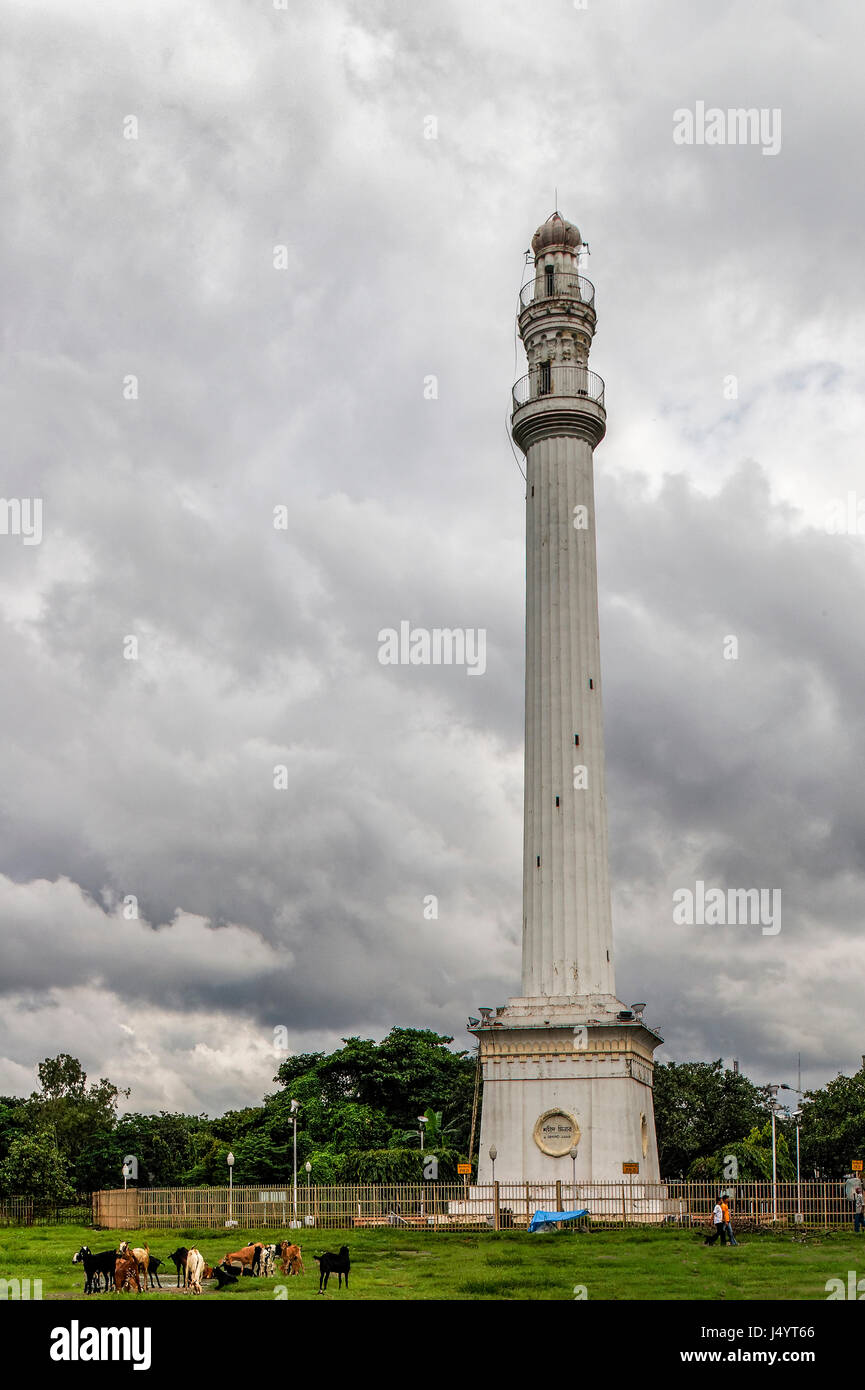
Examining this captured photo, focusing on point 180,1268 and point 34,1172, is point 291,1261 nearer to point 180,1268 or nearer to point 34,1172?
point 180,1268

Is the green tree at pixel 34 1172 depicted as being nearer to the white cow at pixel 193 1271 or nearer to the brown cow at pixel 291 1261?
the brown cow at pixel 291 1261

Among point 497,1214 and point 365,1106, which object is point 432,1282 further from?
point 365,1106

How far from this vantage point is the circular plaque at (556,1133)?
47.3 metres

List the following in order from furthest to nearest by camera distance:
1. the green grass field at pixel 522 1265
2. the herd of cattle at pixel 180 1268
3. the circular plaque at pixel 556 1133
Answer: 1. the circular plaque at pixel 556 1133
2. the green grass field at pixel 522 1265
3. the herd of cattle at pixel 180 1268

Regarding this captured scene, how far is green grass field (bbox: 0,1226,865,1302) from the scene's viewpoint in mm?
23766

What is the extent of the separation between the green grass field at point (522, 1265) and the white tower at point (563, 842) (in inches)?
348

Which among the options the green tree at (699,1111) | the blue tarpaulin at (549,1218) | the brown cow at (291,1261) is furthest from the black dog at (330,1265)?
the green tree at (699,1111)

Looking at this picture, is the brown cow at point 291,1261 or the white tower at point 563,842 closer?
the brown cow at point 291,1261

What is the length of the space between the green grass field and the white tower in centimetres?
884

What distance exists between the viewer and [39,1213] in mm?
56469

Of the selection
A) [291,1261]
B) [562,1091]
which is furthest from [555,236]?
[291,1261]

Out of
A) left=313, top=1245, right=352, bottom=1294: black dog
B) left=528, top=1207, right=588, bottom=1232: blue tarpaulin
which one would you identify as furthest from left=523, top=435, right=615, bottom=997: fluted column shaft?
left=313, top=1245, right=352, bottom=1294: black dog

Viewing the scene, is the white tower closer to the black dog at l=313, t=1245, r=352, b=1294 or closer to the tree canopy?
the tree canopy
